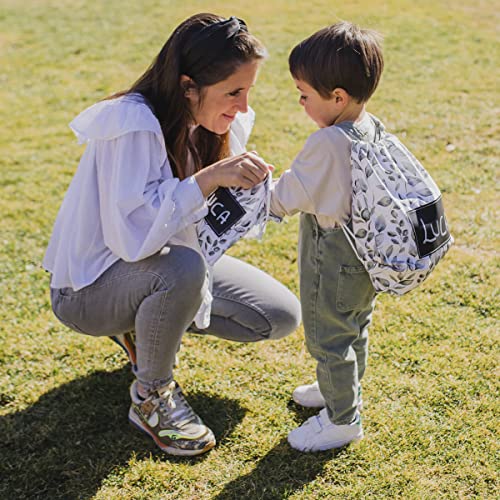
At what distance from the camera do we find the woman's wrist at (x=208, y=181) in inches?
105

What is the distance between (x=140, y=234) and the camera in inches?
107

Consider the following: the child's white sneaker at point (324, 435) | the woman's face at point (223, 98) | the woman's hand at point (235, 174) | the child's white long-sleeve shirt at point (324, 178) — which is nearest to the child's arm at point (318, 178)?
the child's white long-sleeve shirt at point (324, 178)

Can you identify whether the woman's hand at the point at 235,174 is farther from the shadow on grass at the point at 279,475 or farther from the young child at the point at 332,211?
the shadow on grass at the point at 279,475

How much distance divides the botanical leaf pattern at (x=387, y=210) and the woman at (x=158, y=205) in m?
0.39

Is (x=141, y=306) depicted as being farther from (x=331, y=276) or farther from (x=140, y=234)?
(x=331, y=276)

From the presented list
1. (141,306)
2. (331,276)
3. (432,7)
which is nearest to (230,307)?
(141,306)

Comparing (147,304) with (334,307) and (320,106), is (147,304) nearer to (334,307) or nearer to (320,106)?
(334,307)

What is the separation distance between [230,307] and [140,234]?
0.70m

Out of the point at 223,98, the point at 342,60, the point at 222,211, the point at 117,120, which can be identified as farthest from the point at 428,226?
the point at 117,120

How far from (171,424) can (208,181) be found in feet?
3.26

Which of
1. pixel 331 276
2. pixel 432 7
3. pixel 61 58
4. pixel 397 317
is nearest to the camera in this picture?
pixel 331 276

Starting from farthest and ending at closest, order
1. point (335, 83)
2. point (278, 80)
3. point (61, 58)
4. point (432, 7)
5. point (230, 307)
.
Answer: point (432, 7)
point (61, 58)
point (278, 80)
point (230, 307)
point (335, 83)

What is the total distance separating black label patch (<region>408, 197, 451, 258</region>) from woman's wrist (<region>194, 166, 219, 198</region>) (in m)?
0.70

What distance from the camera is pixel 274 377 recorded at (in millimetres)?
3361
